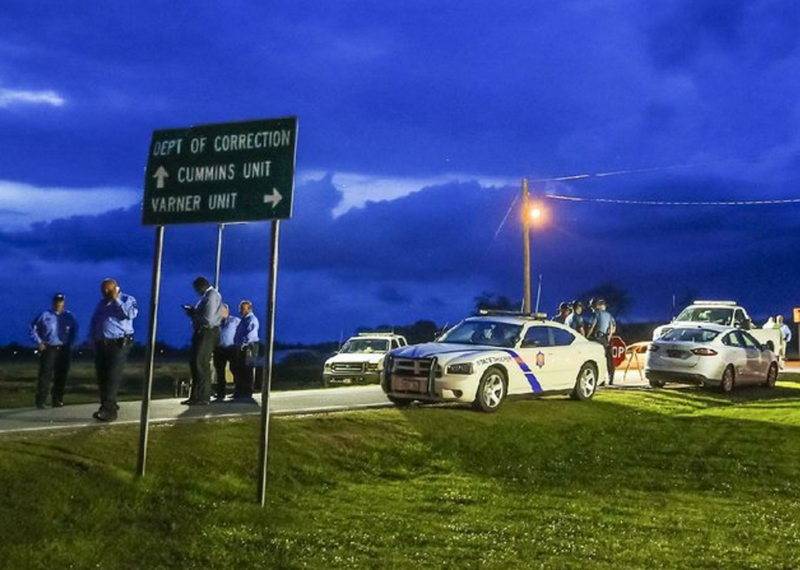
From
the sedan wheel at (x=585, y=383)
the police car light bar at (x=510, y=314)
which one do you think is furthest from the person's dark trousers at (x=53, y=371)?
the sedan wheel at (x=585, y=383)

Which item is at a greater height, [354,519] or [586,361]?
[586,361]

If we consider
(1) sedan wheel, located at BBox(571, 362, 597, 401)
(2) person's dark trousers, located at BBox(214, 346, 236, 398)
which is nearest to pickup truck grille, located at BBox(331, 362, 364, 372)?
(1) sedan wheel, located at BBox(571, 362, 597, 401)

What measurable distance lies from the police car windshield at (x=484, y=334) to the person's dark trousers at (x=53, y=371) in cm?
598

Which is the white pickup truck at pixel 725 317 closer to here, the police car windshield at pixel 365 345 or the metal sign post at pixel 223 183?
the police car windshield at pixel 365 345

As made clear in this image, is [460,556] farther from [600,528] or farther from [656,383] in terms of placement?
[656,383]

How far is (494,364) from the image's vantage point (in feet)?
53.3

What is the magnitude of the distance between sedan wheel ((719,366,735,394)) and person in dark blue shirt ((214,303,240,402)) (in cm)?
1109

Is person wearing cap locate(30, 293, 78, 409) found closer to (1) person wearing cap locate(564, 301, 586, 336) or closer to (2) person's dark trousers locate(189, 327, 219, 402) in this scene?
(2) person's dark trousers locate(189, 327, 219, 402)

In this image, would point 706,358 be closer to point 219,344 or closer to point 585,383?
point 585,383

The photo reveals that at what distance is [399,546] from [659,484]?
4.48 meters

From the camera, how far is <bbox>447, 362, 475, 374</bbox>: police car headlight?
15688 mm

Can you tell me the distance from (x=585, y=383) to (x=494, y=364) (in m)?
3.12

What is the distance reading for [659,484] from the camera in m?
11.8

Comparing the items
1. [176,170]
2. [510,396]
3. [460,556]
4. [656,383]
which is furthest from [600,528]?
[656,383]
